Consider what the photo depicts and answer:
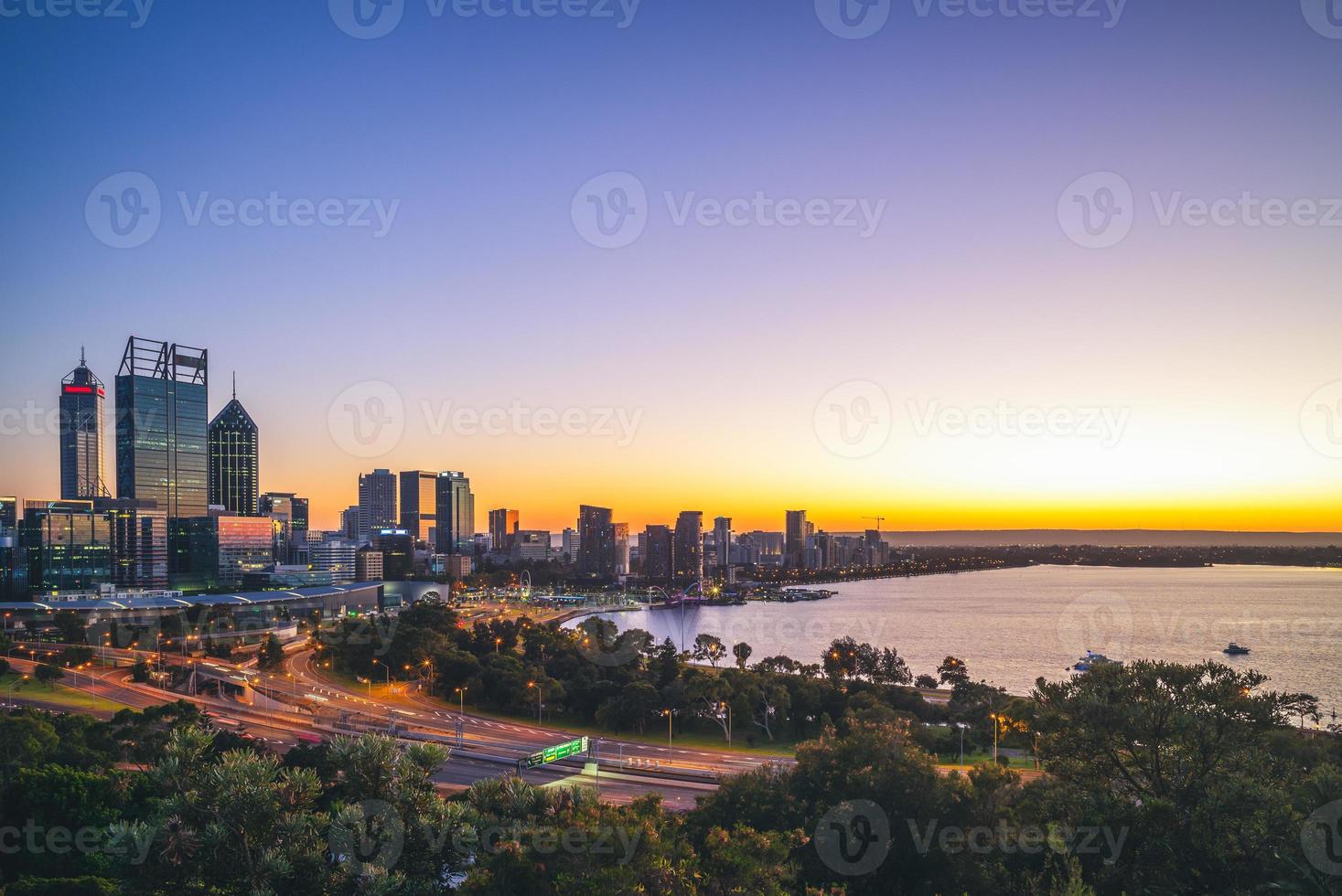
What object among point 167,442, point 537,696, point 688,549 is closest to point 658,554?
point 688,549

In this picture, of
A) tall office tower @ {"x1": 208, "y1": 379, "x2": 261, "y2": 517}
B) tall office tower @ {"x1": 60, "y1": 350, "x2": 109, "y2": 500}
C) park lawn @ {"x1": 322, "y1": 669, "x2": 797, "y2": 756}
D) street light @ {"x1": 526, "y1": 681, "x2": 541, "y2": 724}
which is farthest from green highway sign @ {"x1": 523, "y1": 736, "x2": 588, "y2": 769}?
tall office tower @ {"x1": 208, "y1": 379, "x2": 261, "y2": 517}

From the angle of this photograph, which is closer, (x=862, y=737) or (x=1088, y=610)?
(x=862, y=737)

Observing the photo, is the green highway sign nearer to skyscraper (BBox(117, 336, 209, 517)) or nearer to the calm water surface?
the calm water surface

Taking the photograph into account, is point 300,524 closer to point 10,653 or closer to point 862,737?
point 10,653

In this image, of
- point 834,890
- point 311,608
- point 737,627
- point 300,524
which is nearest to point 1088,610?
point 737,627

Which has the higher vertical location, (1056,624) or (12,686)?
(12,686)

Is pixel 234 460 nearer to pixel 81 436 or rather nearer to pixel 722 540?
pixel 81 436

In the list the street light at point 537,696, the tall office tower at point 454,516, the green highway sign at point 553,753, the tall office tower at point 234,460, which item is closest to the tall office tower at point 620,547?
the tall office tower at point 454,516
